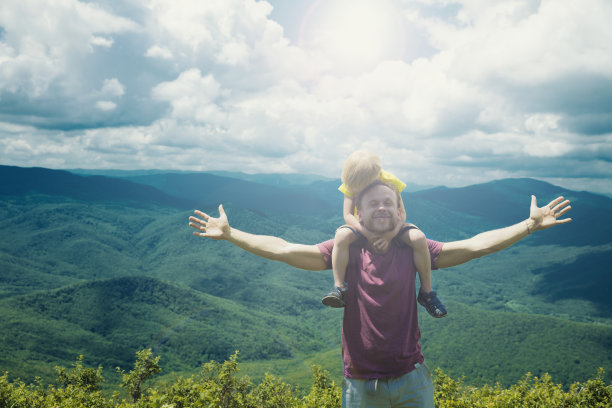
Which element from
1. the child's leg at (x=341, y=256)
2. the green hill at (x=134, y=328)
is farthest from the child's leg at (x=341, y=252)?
the green hill at (x=134, y=328)

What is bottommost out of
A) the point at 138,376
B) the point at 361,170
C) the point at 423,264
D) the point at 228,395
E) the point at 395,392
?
the point at 138,376

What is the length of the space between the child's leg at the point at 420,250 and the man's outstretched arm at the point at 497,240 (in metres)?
0.22

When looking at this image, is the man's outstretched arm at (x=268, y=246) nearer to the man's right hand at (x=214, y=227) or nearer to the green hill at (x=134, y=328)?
the man's right hand at (x=214, y=227)

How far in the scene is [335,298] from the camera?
147 inches

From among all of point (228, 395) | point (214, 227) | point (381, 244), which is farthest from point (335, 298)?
point (228, 395)

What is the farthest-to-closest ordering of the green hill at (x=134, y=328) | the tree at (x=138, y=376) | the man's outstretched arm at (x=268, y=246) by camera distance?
the green hill at (x=134, y=328) → the tree at (x=138, y=376) → the man's outstretched arm at (x=268, y=246)

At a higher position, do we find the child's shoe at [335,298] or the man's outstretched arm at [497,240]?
the man's outstretched arm at [497,240]

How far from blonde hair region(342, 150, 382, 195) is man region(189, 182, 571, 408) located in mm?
120

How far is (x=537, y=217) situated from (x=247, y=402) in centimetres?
2625

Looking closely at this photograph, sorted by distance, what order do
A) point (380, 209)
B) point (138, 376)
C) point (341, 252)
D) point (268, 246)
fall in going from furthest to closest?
point (138, 376), point (268, 246), point (341, 252), point (380, 209)

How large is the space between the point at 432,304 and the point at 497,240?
97 cm

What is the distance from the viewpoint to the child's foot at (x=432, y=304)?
3.92 meters

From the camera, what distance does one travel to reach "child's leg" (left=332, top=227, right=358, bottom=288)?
3.91m

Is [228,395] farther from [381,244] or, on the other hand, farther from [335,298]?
[381,244]
